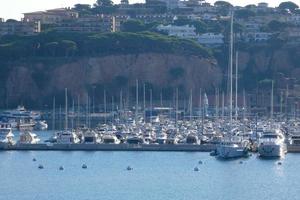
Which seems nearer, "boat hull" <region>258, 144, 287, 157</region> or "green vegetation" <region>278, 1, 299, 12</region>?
"boat hull" <region>258, 144, 287, 157</region>

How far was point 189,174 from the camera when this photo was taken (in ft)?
257

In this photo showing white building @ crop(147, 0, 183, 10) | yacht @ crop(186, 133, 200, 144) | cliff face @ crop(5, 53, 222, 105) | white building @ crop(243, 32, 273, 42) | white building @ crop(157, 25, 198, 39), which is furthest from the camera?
white building @ crop(147, 0, 183, 10)

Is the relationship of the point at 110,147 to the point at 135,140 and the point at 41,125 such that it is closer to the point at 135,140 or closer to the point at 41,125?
the point at 135,140

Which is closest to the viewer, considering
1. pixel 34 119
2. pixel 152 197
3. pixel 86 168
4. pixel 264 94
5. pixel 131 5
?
pixel 152 197

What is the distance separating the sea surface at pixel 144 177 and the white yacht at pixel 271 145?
494mm

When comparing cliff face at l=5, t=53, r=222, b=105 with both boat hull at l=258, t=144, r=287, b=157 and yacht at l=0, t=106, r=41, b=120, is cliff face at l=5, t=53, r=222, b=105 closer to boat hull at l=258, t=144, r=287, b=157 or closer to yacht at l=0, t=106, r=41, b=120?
yacht at l=0, t=106, r=41, b=120

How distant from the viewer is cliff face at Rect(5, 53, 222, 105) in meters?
139

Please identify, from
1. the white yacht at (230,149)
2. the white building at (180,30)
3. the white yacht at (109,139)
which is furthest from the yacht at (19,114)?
the white yacht at (230,149)

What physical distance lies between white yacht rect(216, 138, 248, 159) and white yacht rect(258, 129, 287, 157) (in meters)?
0.90

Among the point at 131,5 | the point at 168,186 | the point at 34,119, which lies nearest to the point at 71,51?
the point at 34,119

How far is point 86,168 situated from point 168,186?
30.9 ft

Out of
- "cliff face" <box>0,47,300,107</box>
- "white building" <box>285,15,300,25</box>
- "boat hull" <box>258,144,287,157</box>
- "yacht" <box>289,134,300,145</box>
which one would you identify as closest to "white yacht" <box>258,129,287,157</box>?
"boat hull" <box>258,144,287,157</box>

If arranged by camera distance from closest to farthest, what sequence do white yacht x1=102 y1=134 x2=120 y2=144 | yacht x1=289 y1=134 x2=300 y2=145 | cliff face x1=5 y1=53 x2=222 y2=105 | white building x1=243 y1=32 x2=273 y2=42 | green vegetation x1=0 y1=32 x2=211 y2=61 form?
yacht x1=289 y1=134 x2=300 y2=145 < white yacht x1=102 y1=134 x2=120 y2=144 < cliff face x1=5 y1=53 x2=222 y2=105 < green vegetation x1=0 y1=32 x2=211 y2=61 < white building x1=243 y1=32 x2=273 y2=42

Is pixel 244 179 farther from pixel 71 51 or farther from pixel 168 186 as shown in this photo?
pixel 71 51
